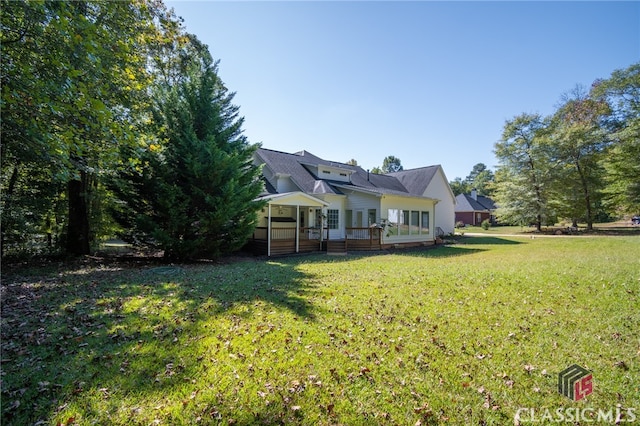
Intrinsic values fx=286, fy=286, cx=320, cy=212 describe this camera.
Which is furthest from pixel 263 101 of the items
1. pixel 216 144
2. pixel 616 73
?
pixel 616 73

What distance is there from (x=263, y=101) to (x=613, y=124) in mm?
34728

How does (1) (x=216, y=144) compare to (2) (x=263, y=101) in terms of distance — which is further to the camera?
(2) (x=263, y=101)

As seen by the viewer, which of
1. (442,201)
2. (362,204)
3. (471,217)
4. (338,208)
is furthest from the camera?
(471,217)

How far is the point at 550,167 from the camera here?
87.3 ft

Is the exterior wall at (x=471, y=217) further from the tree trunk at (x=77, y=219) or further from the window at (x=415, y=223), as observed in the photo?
the tree trunk at (x=77, y=219)

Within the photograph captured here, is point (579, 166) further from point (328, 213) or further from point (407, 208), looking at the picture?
point (328, 213)

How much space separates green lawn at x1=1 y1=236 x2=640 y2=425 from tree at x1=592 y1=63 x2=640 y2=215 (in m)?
22.8

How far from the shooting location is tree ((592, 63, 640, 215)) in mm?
22094

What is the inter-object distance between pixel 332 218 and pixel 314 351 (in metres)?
14.8

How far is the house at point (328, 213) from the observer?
15203 mm

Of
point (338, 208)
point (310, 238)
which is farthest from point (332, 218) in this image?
point (310, 238)

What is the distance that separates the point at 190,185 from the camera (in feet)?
36.9

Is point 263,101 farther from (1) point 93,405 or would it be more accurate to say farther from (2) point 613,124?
(2) point 613,124

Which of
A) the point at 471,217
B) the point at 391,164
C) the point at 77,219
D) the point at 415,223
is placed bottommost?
the point at 77,219
